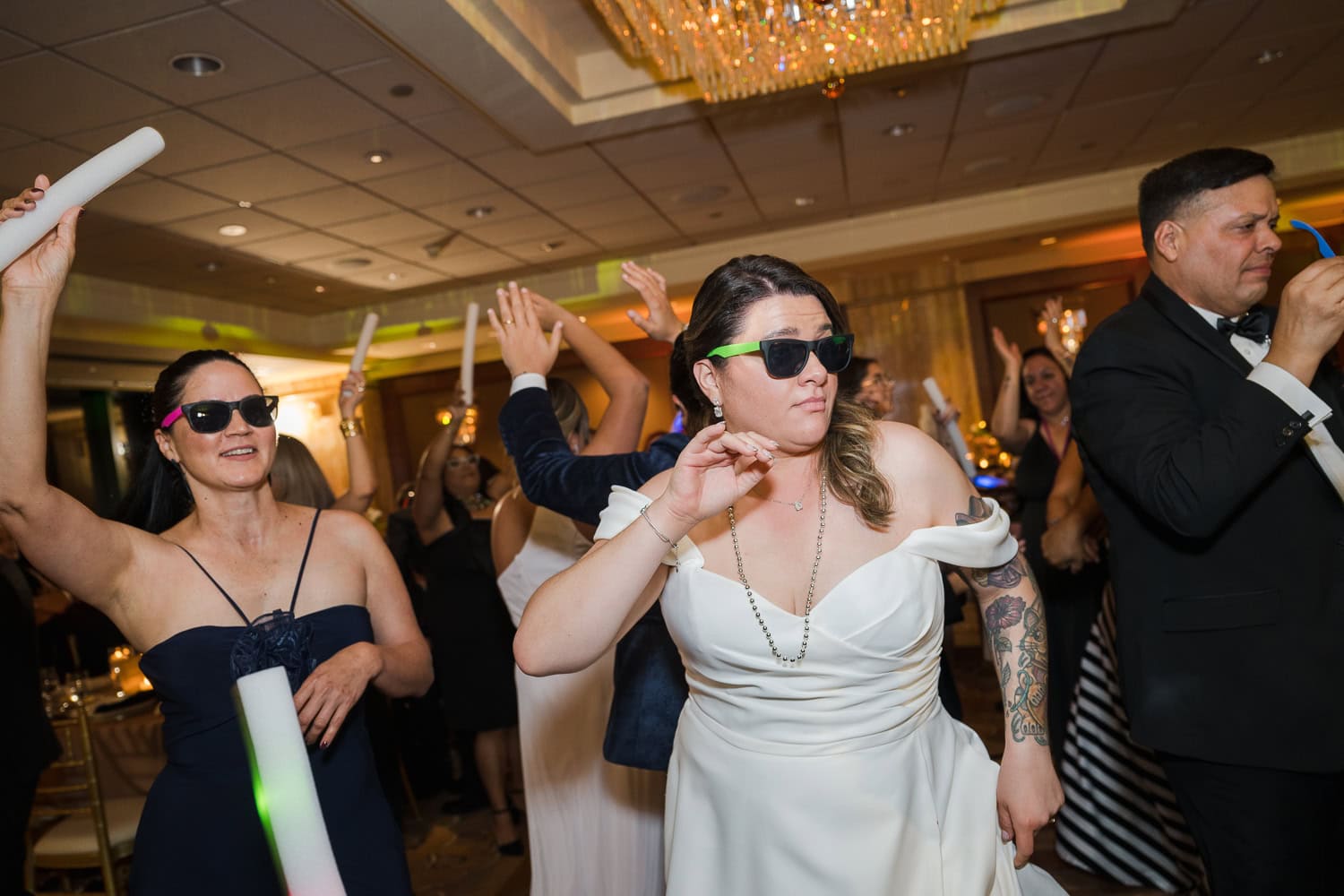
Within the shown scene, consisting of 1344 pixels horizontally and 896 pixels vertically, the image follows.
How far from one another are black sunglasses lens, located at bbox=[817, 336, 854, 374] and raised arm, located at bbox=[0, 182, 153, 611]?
4.01 feet

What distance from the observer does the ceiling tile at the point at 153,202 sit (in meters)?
5.88

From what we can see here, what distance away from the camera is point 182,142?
209 inches

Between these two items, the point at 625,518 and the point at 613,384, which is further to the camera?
the point at 613,384

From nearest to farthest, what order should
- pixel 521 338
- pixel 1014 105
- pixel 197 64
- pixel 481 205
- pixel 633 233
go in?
1. pixel 521 338
2. pixel 197 64
3. pixel 1014 105
4. pixel 481 205
5. pixel 633 233

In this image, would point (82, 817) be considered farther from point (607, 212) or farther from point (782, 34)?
point (607, 212)

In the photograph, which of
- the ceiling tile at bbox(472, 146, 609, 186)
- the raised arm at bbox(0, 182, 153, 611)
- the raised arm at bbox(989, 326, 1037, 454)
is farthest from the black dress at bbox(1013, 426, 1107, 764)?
the ceiling tile at bbox(472, 146, 609, 186)

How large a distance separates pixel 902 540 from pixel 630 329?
11.0 m

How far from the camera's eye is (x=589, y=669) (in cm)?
275

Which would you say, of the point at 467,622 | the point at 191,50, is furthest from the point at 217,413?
the point at 191,50

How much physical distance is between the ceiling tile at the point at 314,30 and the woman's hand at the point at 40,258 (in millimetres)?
3018

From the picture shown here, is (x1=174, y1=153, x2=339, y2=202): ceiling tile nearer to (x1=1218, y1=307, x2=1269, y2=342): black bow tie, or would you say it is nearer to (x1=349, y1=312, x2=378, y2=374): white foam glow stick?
(x1=349, y1=312, x2=378, y2=374): white foam glow stick

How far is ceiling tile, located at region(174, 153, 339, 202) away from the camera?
5789mm

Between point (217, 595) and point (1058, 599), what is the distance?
3276 mm

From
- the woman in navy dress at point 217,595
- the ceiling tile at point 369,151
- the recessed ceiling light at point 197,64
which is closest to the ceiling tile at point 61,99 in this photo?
the recessed ceiling light at point 197,64
